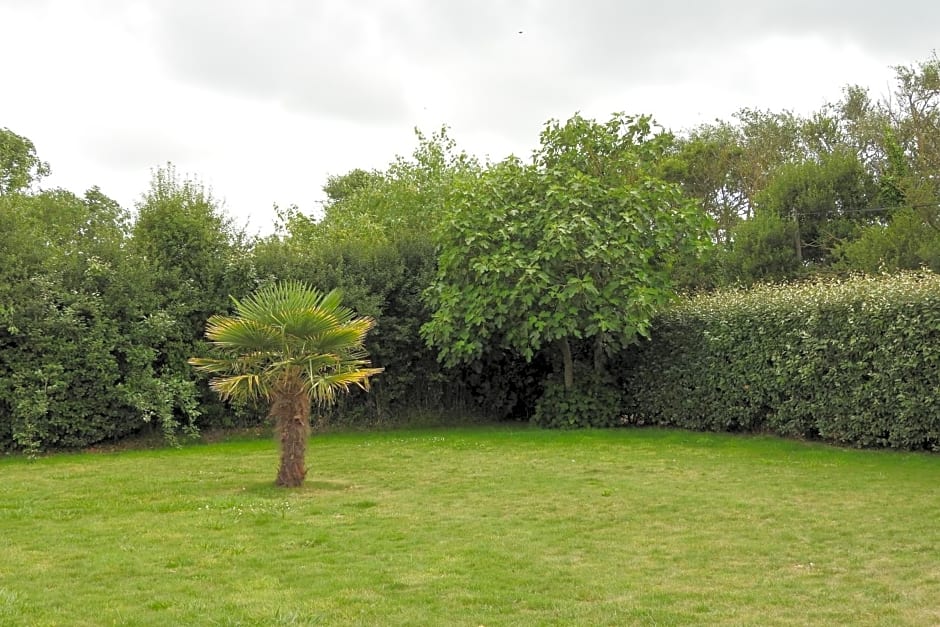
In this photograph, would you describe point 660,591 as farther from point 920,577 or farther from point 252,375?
point 252,375

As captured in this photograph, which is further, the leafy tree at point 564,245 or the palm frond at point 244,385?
the leafy tree at point 564,245

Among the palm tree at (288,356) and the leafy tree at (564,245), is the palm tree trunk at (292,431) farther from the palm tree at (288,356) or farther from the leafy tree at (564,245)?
the leafy tree at (564,245)

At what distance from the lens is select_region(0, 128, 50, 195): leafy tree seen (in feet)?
104

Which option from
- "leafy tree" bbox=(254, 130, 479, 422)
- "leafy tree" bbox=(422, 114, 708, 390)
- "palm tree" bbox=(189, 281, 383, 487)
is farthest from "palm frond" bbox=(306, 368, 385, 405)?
"leafy tree" bbox=(254, 130, 479, 422)

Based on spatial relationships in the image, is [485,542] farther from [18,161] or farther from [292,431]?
[18,161]

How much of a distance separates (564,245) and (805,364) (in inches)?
179

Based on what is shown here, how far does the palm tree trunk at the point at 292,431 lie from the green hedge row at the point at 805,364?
8248 millimetres

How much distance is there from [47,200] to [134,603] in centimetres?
2962

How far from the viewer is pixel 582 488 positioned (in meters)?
10.7

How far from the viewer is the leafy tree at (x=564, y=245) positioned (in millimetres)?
16469

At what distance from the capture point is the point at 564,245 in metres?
16.1

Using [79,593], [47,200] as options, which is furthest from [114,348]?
[47,200]

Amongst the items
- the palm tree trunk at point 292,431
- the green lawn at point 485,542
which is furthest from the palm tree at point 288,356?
the green lawn at point 485,542

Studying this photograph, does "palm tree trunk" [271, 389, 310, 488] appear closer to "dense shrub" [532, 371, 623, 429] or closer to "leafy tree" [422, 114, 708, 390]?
"leafy tree" [422, 114, 708, 390]
